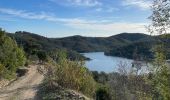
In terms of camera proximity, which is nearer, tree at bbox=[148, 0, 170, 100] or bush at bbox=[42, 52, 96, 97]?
tree at bbox=[148, 0, 170, 100]

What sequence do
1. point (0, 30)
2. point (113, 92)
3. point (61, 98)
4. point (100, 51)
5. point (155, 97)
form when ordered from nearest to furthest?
point (155, 97) < point (61, 98) < point (113, 92) < point (0, 30) < point (100, 51)

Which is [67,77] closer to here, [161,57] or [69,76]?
[69,76]

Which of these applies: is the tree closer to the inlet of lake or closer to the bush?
the bush

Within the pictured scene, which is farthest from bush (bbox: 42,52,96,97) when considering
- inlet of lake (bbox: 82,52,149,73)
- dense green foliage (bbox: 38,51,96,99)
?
inlet of lake (bbox: 82,52,149,73)

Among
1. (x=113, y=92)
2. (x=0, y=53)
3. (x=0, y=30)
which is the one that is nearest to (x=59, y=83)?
(x=113, y=92)

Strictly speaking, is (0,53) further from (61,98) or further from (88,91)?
(61,98)

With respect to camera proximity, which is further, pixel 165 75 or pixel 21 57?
pixel 21 57

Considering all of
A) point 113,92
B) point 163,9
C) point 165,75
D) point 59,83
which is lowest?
point 113,92

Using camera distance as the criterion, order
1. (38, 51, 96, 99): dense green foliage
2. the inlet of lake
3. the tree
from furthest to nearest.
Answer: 1. the inlet of lake
2. (38, 51, 96, 99): dense green foliage
3. the tree

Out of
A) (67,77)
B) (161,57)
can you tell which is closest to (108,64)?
(67,77)

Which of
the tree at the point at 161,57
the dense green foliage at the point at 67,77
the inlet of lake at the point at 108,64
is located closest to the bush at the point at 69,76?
the dense green foliage at the point at 67,77

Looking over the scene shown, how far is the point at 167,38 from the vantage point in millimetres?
7746

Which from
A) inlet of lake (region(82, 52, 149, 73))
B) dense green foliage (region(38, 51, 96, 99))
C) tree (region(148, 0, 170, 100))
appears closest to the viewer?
tree (region(148, 0, 170, 100))

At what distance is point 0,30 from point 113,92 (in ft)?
67.5
